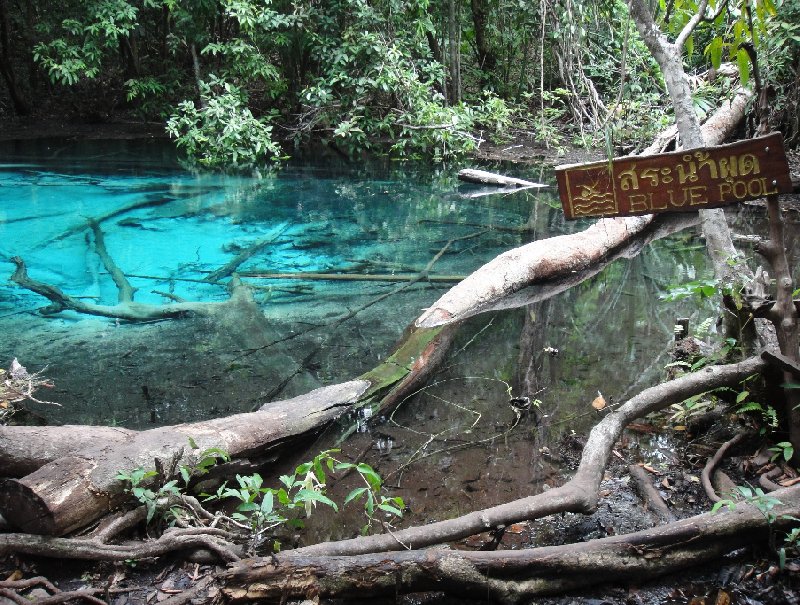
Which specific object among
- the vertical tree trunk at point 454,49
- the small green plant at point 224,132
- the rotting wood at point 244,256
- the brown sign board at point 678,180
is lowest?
the rotting wood at point 244,256

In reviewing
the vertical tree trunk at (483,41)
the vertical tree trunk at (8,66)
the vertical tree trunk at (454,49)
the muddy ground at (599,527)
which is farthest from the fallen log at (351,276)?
the vertical tree trunk at (8,66)

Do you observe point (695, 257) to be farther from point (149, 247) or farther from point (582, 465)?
point (149, 247)

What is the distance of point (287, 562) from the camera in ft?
6.64

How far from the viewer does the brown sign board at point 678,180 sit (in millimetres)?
2473

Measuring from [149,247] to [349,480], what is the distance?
184 inches

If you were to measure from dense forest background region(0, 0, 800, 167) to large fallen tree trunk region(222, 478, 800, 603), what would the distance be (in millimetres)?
6956

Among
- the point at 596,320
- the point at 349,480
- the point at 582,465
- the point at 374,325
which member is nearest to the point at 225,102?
the point at 374,325

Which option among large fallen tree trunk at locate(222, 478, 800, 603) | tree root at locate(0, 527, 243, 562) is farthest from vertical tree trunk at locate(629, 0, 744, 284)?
tree root at locate(0, 527, 243, 562)

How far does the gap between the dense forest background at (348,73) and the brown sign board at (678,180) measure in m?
6.13

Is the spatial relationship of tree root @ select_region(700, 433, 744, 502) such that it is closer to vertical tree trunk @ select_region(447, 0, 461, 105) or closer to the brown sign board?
the brown sign board

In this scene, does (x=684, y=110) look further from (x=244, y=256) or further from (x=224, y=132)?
(x=224, y=132)

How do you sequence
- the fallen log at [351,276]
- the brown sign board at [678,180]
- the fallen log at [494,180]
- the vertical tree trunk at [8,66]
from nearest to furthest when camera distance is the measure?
the brown sign board at [678,180]
the fallen log at [351,276]
the fallen log at [494,180]
the vertical tree trunk at [8,66]

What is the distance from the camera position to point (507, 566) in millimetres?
2059

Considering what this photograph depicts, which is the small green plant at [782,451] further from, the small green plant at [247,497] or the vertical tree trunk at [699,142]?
the small green plant at [247,497]
